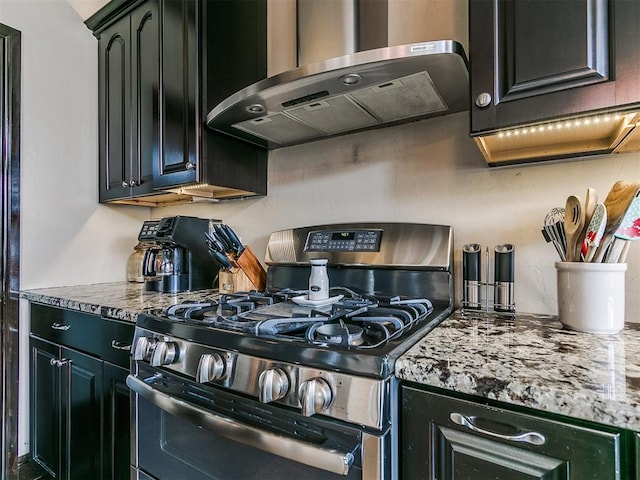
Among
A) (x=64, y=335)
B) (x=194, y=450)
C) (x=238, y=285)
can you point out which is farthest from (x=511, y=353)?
(x=64, y=335)

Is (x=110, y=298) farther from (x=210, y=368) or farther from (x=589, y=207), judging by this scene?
(x=589, y=207)

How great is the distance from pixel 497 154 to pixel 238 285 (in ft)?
3.66

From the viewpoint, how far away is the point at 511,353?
28.2 inches

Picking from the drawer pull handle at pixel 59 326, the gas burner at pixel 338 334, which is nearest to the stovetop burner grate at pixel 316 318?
the gas burner at pixel 338 334

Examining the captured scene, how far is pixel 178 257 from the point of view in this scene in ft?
5.63

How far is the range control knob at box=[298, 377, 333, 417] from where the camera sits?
26.9 inches

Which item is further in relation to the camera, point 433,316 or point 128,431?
point 128,431

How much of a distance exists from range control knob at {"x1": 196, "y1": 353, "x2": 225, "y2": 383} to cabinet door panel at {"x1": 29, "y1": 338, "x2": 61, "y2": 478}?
3.63 feet

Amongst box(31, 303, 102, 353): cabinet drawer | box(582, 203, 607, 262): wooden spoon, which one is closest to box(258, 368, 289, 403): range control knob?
box(582, 203, 607, 262): wooden spoon

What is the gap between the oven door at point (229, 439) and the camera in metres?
0.69

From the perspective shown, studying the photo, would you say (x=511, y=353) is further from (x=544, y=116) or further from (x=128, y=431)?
(x=128, y=431)

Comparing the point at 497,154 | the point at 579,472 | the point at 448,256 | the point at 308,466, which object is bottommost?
the point at 308,466

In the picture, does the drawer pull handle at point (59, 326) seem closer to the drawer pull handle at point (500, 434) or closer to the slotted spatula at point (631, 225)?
the drawer pull handle at point (500, 434)

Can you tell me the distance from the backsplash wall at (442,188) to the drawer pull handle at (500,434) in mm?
667
